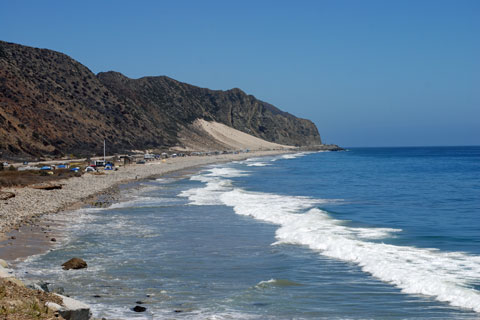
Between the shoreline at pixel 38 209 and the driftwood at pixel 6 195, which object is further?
the driftwood at pixel 6 195

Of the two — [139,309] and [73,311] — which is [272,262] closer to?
[139,309]

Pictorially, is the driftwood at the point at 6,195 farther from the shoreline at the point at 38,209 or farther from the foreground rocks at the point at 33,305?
the foreground rocks at the point at 33,305

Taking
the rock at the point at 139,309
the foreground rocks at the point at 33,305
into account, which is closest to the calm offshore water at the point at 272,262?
the rock at the point at 139,309

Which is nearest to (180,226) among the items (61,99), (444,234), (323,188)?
(444,234)

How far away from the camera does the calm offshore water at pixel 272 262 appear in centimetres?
1065

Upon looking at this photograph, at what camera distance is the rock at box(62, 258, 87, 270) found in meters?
13.6

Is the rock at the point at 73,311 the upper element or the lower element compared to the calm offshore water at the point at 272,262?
upper

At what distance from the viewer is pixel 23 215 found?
73.9 ft

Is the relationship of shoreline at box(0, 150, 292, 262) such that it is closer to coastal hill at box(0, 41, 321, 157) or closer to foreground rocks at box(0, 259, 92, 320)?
foreground rocks at box(0, 259, 92, 320)

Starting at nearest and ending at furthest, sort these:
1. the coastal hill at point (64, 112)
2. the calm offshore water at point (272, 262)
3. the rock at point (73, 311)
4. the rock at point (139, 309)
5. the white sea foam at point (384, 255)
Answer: the rock at point (73, 311), the rock at point (139, 309), the calm offshore water at point (272, 262), the white sea foam at point (384, 255), the coastal hill at point (64, 112)

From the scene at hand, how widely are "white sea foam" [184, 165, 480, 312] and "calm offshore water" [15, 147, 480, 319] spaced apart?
4 centimetres

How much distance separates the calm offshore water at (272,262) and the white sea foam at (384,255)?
4 cm

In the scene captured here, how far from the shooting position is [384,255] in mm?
15453

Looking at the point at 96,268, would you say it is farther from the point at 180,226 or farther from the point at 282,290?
the point at 180,226
